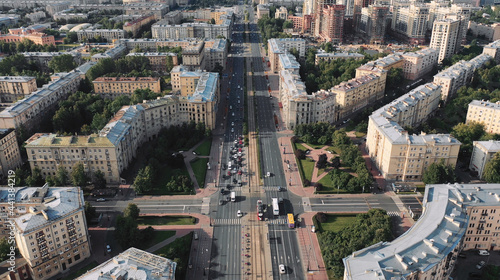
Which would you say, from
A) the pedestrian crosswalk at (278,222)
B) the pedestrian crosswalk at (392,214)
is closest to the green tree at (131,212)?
the pedestrian crosswalk at (278,222)

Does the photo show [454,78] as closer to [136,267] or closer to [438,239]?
[438,239]

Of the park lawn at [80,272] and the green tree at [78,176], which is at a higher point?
the green tree at [78,176]

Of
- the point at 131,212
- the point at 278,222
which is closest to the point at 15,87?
the point at 131,212

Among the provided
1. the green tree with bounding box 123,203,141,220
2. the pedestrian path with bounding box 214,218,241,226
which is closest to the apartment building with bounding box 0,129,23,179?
the green tree with bounding box 123,203,141,220

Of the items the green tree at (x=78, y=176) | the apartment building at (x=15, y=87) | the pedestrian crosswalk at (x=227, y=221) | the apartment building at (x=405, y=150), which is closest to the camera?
the pedestrian crosswalk at (x=227, y=221)

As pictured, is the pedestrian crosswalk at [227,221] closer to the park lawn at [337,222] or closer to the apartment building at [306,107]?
the park lawn at [337,222]

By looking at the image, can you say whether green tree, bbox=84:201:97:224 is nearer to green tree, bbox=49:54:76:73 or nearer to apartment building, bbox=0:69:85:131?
apartment building, bbox=0:69:85:131
